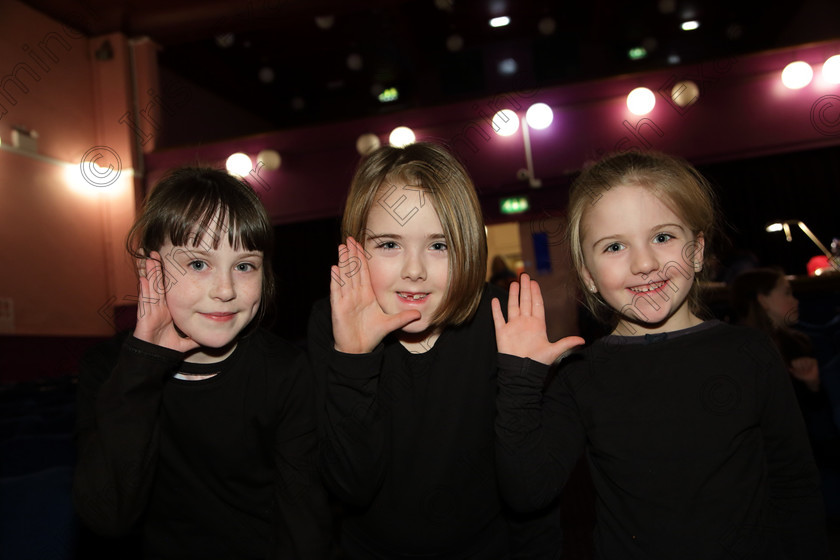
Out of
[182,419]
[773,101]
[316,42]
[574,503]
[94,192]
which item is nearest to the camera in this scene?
[182,419]

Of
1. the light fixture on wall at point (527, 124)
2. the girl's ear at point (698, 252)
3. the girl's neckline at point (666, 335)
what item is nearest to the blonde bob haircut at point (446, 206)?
the girl's neckline at point (666, 335)

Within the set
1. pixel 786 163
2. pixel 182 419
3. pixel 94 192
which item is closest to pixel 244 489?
pixel 182 419

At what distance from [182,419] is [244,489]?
0.21 meters

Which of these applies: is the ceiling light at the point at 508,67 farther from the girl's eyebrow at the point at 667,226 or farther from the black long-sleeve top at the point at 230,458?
the black long-sleeve top at the point at 230,458

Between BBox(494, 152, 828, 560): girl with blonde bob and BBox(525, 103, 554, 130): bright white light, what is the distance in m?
4.69

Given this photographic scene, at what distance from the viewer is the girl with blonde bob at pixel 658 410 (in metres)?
1.00

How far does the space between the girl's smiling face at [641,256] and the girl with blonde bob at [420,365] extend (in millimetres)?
268

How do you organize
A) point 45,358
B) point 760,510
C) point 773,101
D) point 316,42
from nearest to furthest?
point 760,510 < point 45,358 < point 773,101 < point 316,42

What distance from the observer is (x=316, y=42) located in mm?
7879

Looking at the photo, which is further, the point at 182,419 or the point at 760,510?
the point at 182,419

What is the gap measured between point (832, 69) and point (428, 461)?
5882 millimetres

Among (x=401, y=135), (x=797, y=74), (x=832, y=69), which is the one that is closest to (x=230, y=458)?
(x=401, y=135)

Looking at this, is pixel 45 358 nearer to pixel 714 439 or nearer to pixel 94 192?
pixel 94 192

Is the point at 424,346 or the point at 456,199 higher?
the point at 456,199
